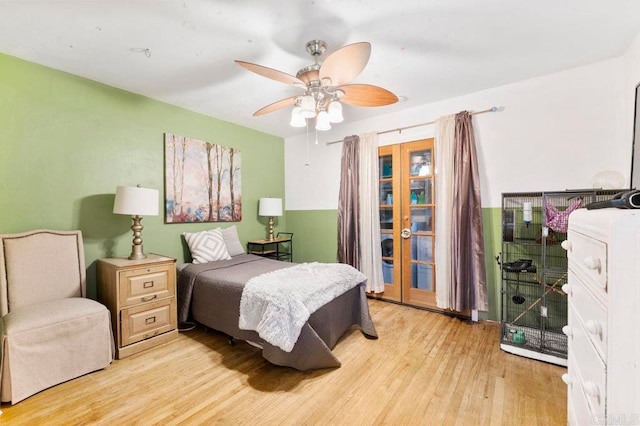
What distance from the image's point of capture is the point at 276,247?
4402 millimetres

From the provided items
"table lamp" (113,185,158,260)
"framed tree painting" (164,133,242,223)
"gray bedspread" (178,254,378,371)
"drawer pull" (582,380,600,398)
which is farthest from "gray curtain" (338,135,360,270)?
"drawer pull" (582,380,600,398)

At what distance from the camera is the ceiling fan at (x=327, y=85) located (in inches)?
68.5

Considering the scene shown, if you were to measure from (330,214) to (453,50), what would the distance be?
2.60 m

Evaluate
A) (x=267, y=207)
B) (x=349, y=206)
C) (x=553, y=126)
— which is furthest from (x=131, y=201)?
(x=553, y=126)

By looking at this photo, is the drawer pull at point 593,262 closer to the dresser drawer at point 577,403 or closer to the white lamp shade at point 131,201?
the dresser drawer at point 577,403

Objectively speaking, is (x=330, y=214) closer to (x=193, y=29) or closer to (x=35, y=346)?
(x=193, y=29)

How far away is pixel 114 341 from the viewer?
88.7 inches

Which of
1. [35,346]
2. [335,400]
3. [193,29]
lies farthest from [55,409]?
[193,29]

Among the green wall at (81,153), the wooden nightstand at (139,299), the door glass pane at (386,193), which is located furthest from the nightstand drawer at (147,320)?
the door glass pane at (386,193)

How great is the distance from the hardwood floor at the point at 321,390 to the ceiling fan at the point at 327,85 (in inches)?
78.2

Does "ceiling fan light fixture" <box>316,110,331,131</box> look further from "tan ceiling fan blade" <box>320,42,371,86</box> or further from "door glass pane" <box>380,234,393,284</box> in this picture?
"door glass pane" <box>380,234,393,284</box>

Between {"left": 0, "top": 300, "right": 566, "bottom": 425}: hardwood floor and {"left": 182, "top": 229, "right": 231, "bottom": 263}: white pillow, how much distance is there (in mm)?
962

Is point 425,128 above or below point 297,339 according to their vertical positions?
above

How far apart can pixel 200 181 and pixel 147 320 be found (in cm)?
173
